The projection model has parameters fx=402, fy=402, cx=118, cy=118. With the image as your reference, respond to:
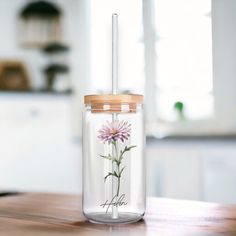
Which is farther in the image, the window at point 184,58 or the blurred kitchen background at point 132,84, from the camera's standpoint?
the window at point 184,58

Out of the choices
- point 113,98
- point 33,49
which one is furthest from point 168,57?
point 113,98

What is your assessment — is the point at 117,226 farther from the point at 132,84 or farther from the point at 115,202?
the point at 132,84

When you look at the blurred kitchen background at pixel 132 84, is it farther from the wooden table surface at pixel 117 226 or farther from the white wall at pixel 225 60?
the wooden table surface at pixel 117 226

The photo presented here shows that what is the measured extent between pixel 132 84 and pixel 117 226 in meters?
2.49

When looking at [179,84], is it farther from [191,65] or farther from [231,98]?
[231,98]

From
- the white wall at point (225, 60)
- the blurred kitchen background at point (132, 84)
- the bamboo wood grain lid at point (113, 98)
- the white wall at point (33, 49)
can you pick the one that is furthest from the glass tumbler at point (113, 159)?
the white wall at point (33, 49)

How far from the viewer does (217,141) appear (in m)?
2.62

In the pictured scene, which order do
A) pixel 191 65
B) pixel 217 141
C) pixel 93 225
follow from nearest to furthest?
pixel 93 225
pixel 217 141
pixel 191 65

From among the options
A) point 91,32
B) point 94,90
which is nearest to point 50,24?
point 91,32

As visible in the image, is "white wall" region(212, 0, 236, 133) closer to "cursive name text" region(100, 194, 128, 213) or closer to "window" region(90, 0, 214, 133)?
"window" region(90, 0, 214, 133)

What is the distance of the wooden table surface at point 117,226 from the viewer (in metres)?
0.70

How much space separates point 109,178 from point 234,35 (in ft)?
7.26

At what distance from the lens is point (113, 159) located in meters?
0.76

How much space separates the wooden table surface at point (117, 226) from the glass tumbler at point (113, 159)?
0.04m
